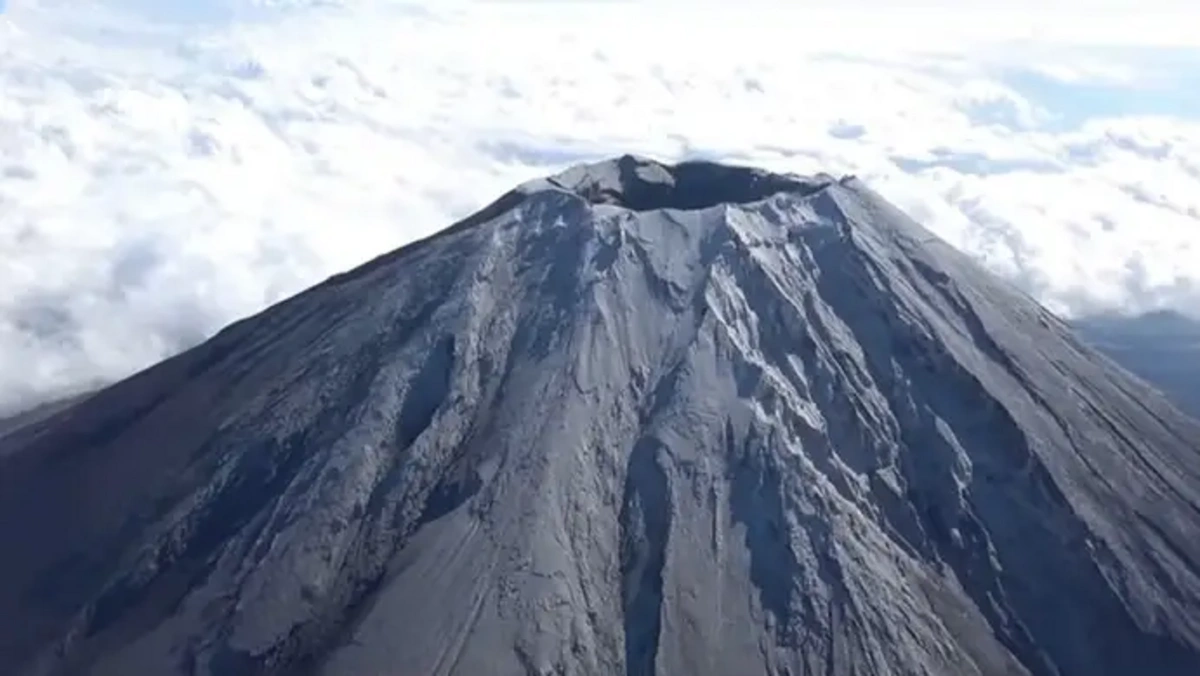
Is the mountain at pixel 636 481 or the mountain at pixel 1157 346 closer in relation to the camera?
the mountain at pixel 636 481

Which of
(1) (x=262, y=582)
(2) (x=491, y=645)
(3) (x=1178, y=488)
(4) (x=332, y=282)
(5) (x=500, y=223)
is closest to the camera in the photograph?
(2) (x=491, y=645)

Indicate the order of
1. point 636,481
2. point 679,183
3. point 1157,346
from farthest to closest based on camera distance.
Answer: point 1157,346 → point 679,183 → point 636,481

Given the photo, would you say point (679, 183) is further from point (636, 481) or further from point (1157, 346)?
point (1157, 346)

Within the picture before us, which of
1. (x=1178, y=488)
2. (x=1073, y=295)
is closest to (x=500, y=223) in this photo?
(x=1178, y=488)

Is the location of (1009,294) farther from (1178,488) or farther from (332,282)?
(332,282)

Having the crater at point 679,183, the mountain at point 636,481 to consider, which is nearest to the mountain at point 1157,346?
the crater at point 679,183

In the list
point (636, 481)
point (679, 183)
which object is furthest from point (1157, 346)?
point (636, 481)

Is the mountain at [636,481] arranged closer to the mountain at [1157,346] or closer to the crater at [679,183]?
the crater at [679,183]
